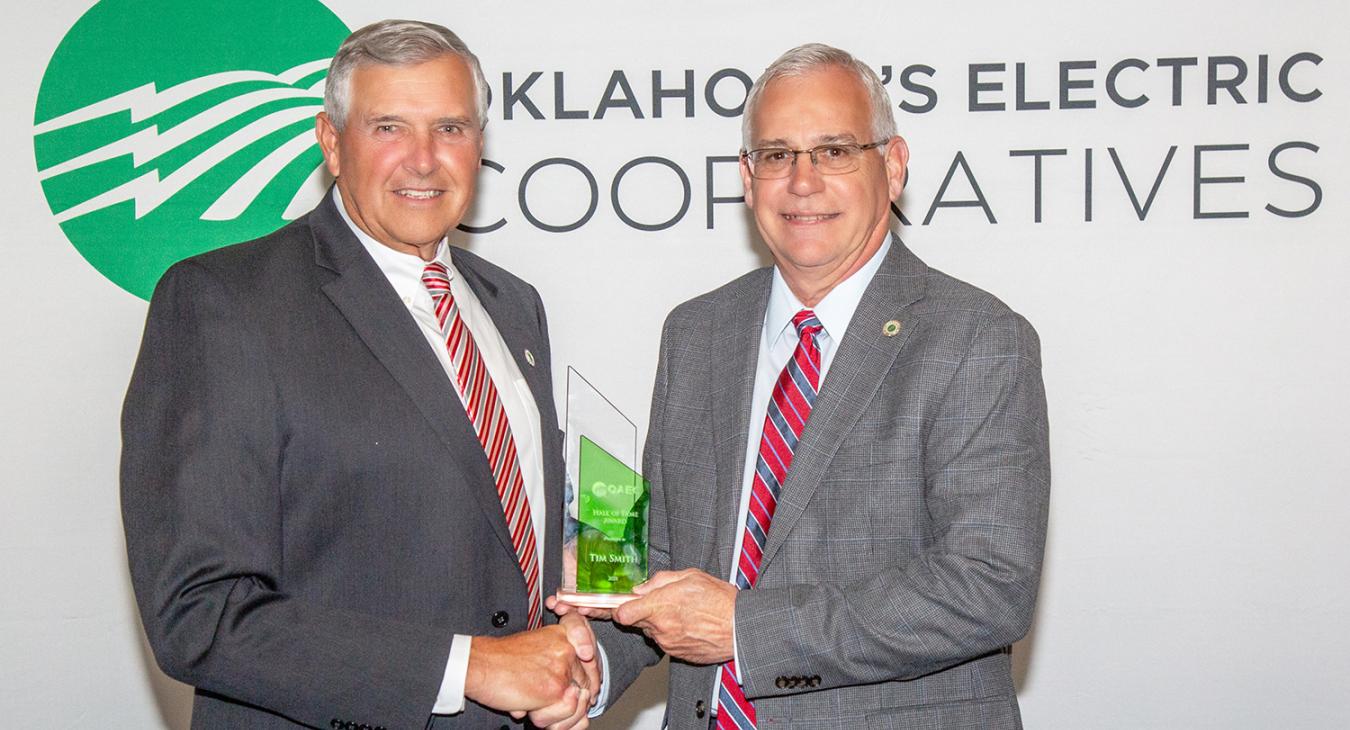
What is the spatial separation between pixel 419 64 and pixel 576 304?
1.52m

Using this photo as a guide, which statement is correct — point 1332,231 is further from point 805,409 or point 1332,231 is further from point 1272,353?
point 805,409

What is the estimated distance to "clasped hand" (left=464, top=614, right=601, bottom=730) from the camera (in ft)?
7.30

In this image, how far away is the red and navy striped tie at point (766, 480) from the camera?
236 centimetres

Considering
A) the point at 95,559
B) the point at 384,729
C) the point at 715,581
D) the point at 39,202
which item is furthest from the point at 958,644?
the point at 39,202

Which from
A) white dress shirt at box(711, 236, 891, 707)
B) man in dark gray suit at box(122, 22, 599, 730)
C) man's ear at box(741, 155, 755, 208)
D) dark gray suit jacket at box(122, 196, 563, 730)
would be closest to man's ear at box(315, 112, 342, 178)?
man in dark gray suit at box(122, 22, 599, 730)

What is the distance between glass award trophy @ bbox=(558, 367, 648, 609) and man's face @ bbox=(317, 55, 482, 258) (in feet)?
1.52

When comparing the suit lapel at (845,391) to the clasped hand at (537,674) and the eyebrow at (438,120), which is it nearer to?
the clasped hand at (537,674)

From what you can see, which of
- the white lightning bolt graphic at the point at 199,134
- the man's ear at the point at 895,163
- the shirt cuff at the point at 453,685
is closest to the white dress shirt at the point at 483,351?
the shirt cuff at the point at 453,685

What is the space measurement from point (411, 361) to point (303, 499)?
0.31m

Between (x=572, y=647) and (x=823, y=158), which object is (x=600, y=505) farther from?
(x=823, y=158)

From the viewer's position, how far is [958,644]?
7.30 ft

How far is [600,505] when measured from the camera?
2.37 meters

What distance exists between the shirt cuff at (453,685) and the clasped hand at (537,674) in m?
0.01

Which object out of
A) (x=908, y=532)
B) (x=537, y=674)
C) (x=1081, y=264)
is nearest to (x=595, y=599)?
(x=537, y=674)
